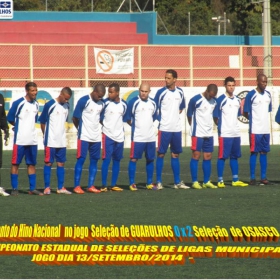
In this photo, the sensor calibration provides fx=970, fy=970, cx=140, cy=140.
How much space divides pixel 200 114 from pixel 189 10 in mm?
29673

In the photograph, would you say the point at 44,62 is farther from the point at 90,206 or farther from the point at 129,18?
the point at 90,206

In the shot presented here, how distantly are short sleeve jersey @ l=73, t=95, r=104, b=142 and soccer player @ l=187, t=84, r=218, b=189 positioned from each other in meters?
1.77

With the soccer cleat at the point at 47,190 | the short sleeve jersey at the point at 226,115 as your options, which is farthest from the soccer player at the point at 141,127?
the soccer cleat at the point at 47,190

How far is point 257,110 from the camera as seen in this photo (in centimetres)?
1798

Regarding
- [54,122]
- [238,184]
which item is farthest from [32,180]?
[238,184]

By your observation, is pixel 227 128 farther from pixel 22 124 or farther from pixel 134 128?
pixel 22 124

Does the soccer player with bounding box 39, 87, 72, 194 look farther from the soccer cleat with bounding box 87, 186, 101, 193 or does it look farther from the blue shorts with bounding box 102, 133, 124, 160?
the blue shorts with bounding box 102, 133, 124, 160

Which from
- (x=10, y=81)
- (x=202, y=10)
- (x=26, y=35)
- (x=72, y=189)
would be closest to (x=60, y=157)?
(x=72, y=189)

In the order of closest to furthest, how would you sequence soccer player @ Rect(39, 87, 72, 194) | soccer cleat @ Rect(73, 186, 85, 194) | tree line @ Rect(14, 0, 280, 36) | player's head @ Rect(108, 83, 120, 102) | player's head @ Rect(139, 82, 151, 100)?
soccer player @ Rect(39, 87, 72, 194) < soccer cleat @ Rect(73, 186, 85, 194) < player's head @ Rect(108, 83, 120, 102) < player's head @ Rect(139, 82, 151, 100) < tree line @ Rect(14, 0, 280, 36)

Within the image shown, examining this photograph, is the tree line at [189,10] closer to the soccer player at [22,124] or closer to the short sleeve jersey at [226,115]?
the short sleeve jersey at [226,115]

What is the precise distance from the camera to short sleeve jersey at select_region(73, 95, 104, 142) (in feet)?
55.1

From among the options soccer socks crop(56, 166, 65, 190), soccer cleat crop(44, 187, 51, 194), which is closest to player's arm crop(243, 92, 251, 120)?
soccer socks crop(56, 166, 65, 190)

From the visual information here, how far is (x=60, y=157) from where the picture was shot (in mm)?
16688

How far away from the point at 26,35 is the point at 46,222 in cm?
2315
